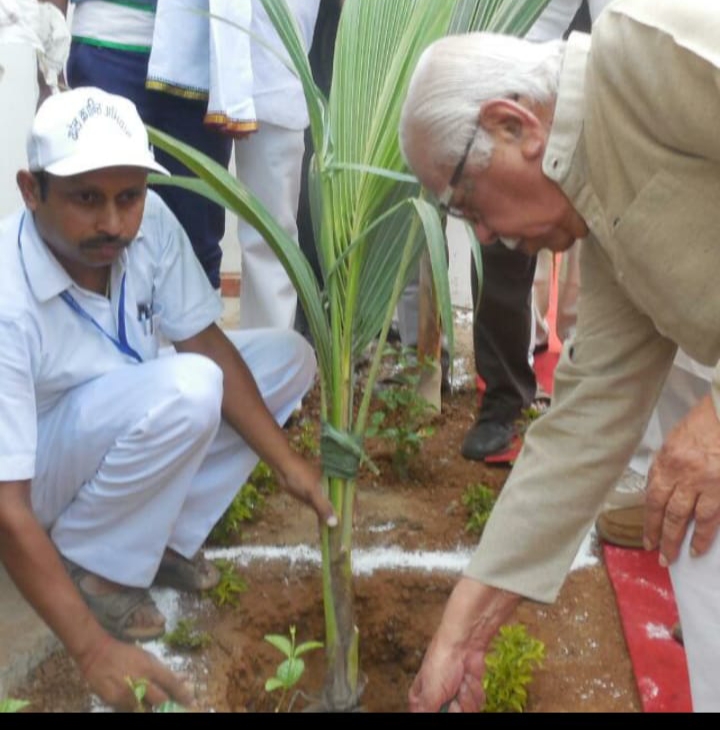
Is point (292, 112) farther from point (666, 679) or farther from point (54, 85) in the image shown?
point (666, 679)

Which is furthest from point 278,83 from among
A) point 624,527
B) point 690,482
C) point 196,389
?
point 690,482

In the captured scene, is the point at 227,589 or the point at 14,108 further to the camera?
the point at 14,108

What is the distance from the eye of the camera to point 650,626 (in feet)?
8.83

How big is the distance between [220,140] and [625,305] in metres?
1.86

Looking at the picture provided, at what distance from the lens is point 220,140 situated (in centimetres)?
351

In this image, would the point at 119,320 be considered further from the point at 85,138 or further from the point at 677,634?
the point at 677,634

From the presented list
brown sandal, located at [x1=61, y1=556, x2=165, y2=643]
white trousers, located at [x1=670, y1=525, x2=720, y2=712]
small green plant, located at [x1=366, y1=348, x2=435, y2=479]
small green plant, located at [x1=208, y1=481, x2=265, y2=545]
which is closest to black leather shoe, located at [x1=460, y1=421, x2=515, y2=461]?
small green plant, located at [x1=366, y1=348, x2=435, y2=479]

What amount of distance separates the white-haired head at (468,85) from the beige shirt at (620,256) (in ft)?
0.14

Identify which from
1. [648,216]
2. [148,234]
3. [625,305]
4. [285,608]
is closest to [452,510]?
[285,608]

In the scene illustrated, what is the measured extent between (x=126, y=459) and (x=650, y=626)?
1245mm

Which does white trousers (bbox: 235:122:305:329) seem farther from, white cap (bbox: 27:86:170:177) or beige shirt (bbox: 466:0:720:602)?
beige shirt (bbox: 466:0:720:602)

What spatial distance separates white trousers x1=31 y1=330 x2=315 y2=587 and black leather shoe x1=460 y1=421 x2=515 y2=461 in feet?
3.96

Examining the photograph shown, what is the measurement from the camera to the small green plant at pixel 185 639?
2.50m

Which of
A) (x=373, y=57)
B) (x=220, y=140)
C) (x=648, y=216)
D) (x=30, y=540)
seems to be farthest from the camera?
(x=220, y=140)
